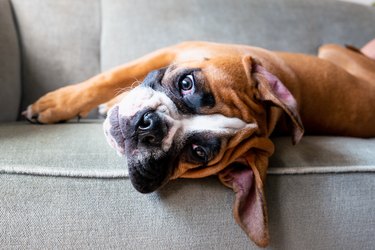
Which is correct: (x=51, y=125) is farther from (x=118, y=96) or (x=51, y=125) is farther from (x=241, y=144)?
(x=241, y=144)

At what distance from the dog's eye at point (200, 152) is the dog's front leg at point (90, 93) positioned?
570 millimetres

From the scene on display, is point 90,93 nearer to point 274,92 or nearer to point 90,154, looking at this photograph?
point 90,154

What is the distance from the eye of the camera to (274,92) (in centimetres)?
141

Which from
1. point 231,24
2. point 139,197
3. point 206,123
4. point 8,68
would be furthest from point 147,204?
point 231,24

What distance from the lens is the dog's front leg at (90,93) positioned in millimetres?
1695

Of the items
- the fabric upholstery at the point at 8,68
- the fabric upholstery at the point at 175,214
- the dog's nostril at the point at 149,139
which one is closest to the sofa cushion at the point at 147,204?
the fabric upholstery at the point at 175,214

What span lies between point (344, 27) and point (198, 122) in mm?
1892

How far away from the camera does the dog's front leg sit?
170 cm

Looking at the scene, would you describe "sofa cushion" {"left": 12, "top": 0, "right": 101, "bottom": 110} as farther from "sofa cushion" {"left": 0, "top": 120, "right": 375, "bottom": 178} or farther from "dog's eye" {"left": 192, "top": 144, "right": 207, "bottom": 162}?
"dog's eye" {"left": 192, "top": 144, "right": 207, "bottom": 162}

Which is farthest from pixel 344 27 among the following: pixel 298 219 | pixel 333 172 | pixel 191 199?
pixel 191 199

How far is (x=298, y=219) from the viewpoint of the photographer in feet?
4.18

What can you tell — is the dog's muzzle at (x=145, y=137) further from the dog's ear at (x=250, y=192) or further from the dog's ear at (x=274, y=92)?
the dog's ear at (x=274, y=92)

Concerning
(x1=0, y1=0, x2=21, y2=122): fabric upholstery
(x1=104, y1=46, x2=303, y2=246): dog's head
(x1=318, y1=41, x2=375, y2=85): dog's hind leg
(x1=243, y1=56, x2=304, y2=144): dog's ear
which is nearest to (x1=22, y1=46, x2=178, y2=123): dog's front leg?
(x1=0, y1=0, x2=21, y2=122): fabric upholstery

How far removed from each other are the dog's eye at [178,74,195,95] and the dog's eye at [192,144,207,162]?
19cm
